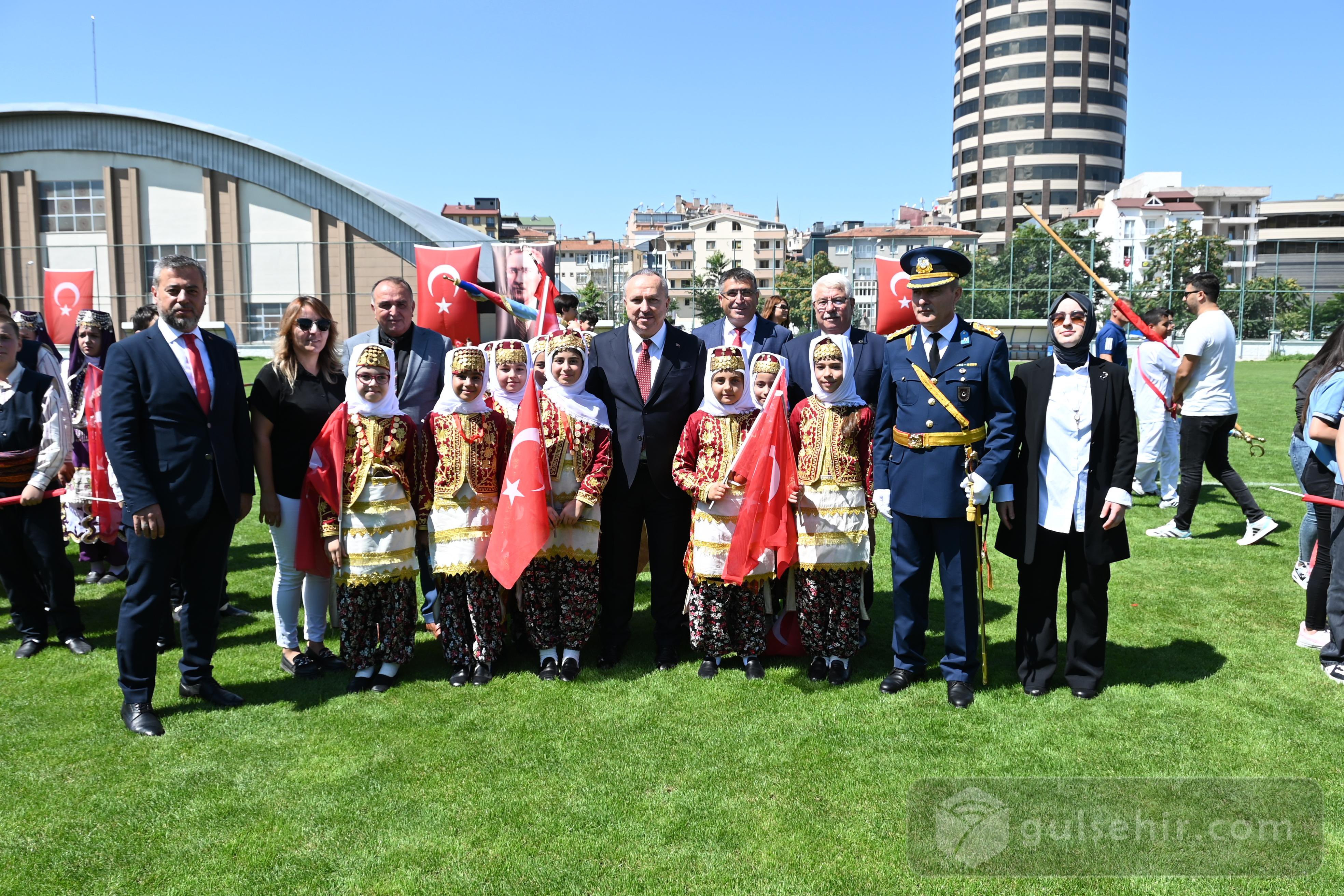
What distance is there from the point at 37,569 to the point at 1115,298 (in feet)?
24.4

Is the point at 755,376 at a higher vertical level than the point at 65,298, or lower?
lower

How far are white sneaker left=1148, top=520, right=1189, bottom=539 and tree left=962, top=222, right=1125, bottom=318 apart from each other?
22575mm

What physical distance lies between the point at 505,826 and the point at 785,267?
92691mm

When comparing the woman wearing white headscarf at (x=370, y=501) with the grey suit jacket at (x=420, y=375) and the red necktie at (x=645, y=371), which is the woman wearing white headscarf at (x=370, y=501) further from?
the red necktie at (x=645, y=371)

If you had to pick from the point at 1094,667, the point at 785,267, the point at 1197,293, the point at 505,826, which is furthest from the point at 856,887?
the point at 785,267

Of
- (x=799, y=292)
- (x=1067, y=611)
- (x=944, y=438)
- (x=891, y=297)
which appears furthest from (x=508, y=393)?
(x=799, y=292)

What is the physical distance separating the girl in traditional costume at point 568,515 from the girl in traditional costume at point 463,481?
0.72 feet

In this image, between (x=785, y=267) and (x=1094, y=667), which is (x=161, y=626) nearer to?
(x=1094, y=667)

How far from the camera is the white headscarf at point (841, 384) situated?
465 centimetres

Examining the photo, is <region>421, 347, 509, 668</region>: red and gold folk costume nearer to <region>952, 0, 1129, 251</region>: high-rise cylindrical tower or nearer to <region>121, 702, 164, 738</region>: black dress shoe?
<region>121, 702, 164, 738</region>: black dress shoe

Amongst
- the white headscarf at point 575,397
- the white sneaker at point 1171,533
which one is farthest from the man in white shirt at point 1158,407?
the white headscarf at point 575,397

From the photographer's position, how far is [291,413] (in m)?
4.76

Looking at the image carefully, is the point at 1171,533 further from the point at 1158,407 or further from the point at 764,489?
the point at 764,489

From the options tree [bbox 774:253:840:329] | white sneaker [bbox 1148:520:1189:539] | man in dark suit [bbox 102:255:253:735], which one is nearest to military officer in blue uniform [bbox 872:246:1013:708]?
man in dark suit [bbox 102:255:253:735]
